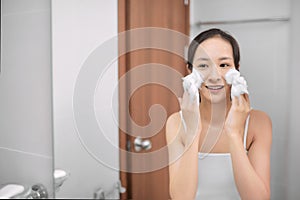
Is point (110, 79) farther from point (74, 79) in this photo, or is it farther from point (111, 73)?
point (74, 79)

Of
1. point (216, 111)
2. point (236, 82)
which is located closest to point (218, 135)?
point (216, 111)

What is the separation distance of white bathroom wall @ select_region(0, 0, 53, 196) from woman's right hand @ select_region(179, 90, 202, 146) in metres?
0.52

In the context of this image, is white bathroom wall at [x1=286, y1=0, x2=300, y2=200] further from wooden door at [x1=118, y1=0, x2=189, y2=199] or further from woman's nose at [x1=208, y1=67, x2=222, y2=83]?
wooden door at [x1=118, y1=0, x2=189, y2=199]

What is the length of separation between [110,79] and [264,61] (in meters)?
0.50

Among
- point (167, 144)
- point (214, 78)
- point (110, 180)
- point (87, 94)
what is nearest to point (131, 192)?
point (110, 180)

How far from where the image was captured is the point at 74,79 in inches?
58.9

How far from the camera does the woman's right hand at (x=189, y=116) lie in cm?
138

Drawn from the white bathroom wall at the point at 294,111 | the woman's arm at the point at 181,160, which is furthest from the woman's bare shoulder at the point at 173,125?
the white bathroom wall at the point at 294,111

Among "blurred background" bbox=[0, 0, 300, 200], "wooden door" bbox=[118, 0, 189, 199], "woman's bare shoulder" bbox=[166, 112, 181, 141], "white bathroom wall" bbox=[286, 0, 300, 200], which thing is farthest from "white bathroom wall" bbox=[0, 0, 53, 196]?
"white bathroom wall" bbox=[286, 0, 300, 200]

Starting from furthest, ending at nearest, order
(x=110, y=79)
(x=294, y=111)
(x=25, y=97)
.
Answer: (x=25, y=97) → (x=110, y=79) → (x=294, y=111)

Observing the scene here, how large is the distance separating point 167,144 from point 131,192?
0.68 ft

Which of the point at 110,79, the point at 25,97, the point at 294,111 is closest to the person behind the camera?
the point at 294,111

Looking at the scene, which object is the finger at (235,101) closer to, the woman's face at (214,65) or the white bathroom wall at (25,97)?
the woman's face at (214,65)

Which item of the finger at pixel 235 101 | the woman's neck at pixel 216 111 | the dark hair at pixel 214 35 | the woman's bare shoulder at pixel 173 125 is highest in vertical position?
the dark hair at pixel 214 35
